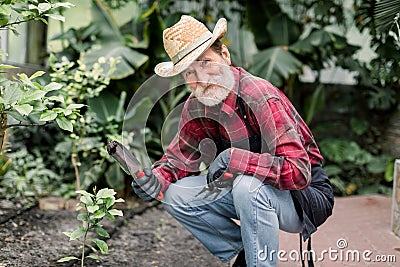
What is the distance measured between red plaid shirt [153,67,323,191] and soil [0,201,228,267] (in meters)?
0.73

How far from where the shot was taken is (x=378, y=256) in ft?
9.82

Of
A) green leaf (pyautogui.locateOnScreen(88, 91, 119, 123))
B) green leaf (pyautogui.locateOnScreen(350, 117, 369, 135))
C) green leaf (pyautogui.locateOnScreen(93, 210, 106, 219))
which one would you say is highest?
green leaf (pyautogui.locateOnScreen(93, 210, 106, 219))

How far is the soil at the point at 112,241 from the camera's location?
296cm

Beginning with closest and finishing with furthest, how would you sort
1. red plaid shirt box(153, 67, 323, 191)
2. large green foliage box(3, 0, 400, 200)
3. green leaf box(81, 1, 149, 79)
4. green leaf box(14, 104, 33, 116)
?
green leaf box(14, 104, 33, 116) < red plaid shirt box(153, 67, 323, 191) < large green foliage box(3, 0, 400, 200) < green leaf box(81, 1, 149, 79)

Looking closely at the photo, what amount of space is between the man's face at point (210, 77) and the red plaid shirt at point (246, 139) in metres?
0.05

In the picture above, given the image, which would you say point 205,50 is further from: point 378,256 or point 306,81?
point 306,81

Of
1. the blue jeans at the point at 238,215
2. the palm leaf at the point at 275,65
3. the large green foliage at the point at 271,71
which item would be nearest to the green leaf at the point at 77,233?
the blue jeans at the point at 238,215

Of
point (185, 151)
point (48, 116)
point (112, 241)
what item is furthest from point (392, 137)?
point (48, 116)

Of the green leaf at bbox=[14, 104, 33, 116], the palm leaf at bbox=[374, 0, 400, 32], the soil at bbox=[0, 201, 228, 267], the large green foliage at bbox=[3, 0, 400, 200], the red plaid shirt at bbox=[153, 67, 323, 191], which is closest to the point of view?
the green leaf at bbox=[14, 104, 33, 116]

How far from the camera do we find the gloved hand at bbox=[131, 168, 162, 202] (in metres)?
2.31

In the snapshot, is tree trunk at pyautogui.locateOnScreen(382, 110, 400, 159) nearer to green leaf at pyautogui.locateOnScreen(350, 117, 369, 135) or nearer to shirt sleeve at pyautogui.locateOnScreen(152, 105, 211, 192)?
green leaf at pyautogui.locateOnScreen(350, 117, 369, 135)

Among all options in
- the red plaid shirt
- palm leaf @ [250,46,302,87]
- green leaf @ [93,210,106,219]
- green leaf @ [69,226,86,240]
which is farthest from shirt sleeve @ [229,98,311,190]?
palm leaf @ [250,46,302,87]

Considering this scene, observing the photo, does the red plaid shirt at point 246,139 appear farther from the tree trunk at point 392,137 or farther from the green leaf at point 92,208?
the tree trunk at point 392,137

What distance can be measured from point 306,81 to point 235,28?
3.05 feet
